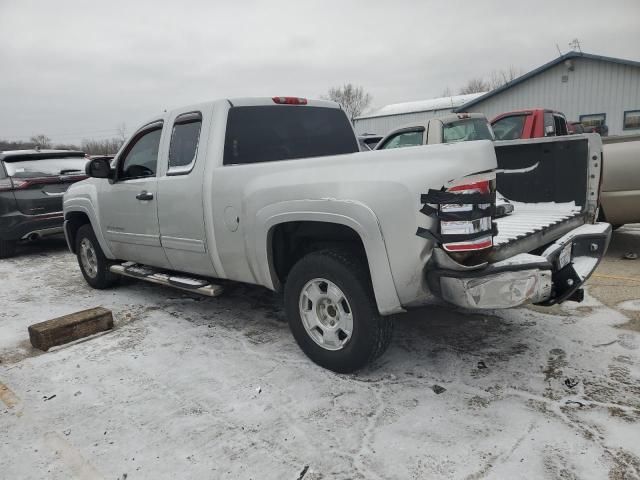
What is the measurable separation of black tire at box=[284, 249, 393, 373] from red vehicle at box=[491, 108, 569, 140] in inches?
260

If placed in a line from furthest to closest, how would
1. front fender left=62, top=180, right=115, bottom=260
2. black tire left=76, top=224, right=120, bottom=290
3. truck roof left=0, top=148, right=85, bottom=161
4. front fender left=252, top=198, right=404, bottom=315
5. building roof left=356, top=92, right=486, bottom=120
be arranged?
building roof left=356, top=92, right=486, bottom=120 < truck roof left=0, top=148, right=85, bottom=161 < black tire left=76, top=224, right=120, bottom=290 < front fender left=62, top=180, right=115, bottom=260 < front fender left=252, top=198, right=404, bottom=315

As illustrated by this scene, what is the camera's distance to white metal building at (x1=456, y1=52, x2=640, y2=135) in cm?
1902

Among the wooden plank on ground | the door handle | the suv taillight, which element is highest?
the door handle

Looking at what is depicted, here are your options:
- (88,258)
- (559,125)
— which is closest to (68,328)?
(88,258)

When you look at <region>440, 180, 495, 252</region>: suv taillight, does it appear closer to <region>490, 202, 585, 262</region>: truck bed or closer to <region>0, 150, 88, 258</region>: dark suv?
<region>490, 202, 585, 262</region>: truck bed

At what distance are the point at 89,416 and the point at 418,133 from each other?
613 centimetres

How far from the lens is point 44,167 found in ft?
26.7

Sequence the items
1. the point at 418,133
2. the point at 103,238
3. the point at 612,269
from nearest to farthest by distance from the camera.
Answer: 1. the point at 103,238
2. the point at 612,269
3. the point at 418,133

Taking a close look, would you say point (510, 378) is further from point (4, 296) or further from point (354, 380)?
point (4, 296)

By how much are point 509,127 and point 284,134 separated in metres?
6.17

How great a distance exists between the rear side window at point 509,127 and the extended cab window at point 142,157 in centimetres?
659

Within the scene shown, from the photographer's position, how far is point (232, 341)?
13.3ft


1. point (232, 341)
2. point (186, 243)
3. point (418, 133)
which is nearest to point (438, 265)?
point (232, 341)

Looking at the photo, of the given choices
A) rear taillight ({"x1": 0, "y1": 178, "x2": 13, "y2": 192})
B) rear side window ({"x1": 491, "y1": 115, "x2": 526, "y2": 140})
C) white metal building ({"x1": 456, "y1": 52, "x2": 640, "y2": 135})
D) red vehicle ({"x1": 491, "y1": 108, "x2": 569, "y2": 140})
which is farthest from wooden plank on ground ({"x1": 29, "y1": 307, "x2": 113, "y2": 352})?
white metal building ({"x1": 456, "y1": 52, "x2": 640, "y2": 135})
